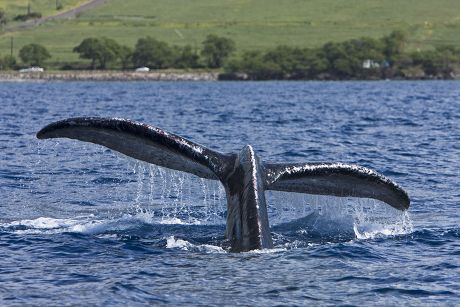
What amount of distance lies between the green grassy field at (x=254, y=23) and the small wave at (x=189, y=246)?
125515mm

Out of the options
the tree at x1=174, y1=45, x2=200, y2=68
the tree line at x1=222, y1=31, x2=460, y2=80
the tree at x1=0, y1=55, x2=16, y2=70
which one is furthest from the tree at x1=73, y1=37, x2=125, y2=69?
the tree line at x1=222, y1=31, x2=460, y2=80

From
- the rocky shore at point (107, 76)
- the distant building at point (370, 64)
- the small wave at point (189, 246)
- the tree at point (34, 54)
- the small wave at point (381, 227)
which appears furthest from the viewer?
the distant building at point (370, 64)

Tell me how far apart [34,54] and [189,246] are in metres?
120

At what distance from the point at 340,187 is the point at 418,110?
39.0 m

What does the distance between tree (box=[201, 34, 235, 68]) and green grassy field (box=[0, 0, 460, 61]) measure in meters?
6.42

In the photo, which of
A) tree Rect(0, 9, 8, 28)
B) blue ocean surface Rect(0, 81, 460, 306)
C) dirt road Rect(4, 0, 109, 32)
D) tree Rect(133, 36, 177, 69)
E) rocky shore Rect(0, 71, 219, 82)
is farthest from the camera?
dirt road Rect(4, 0, 109, 32)

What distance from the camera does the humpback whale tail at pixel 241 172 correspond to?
482 inches

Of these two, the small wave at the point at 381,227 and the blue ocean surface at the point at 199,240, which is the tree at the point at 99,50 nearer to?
the blue ocean surface at the point at 199,240

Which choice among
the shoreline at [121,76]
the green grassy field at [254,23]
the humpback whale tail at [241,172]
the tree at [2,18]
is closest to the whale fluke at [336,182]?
the humpback whale tail at [241,172]

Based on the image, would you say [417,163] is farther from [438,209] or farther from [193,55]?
[193,55]

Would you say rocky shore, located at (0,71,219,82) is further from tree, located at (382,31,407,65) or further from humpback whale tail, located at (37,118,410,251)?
humpback whale tail, located at (37,118,410,251)

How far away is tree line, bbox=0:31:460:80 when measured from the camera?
13512cm

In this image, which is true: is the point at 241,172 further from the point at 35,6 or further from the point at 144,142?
the point at 35,6

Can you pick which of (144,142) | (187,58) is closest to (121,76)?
(187,58)
